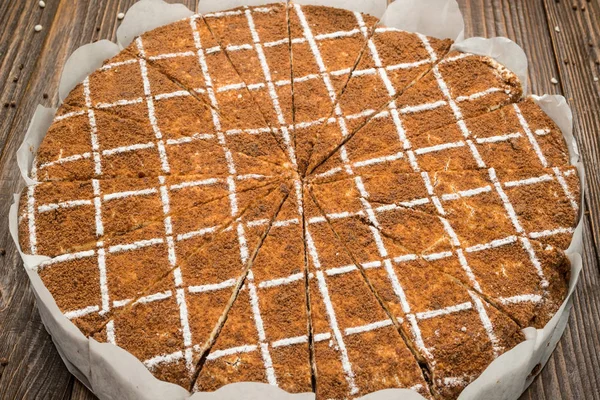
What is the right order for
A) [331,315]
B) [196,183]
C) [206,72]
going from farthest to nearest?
[206,72]
[196,183]
[331,315]

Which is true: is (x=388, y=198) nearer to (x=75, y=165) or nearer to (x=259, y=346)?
(x=259, y=346)

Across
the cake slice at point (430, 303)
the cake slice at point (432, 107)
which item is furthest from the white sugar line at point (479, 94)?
the cake slice at point (430, 303)

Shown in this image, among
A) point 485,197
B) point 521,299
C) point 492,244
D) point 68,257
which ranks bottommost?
point 68,257

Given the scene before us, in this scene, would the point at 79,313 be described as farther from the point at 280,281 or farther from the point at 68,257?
the point at 280,281

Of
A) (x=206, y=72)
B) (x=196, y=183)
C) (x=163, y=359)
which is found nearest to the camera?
(x=163, y=359)

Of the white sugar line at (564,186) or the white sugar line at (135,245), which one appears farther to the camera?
the white sugar line at (564,186)

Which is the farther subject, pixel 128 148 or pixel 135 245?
pixel 128 148

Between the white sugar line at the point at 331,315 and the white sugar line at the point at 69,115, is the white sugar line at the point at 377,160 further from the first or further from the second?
the white sugar line at the point at 69,115

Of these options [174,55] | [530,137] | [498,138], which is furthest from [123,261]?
[530,137]

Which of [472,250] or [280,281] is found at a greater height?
[472,250]
